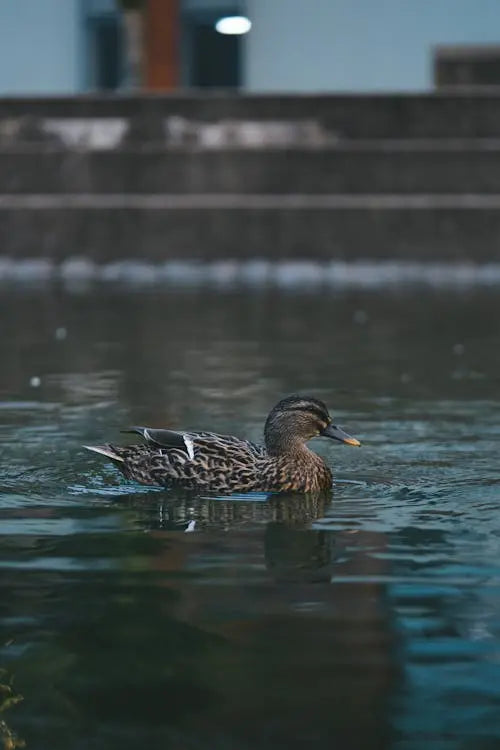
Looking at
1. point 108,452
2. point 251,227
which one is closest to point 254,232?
point 251,227

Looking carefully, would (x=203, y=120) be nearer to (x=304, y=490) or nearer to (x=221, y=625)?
(x=304, y=490)

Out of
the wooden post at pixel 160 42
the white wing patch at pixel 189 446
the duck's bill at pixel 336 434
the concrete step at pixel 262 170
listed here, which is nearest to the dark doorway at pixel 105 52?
the wooden post at pixel 160 42

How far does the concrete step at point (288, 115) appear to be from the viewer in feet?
89.0

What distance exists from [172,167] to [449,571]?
67.6ft

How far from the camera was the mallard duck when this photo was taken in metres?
8.84

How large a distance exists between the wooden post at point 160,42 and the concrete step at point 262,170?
4.45 m

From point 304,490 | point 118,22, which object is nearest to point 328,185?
point 118,22

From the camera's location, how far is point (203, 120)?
27469 mm

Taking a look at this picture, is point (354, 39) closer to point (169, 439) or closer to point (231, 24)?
point (231, 24)

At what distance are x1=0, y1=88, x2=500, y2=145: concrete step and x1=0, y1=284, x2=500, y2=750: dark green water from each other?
13.2 m

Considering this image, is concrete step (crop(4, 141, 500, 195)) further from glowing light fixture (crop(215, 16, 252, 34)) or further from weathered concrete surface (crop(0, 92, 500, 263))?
glowing light fixture (crop(215, 16, 252, 34))

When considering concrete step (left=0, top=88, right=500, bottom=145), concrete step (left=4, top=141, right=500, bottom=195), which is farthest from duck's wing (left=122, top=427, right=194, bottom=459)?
concrete step (left=0, top=88, right=500, bottom=145)

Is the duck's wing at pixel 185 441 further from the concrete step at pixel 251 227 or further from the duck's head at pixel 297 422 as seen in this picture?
the concrete step at pixel 251 227

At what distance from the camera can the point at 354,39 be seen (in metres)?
32.8
